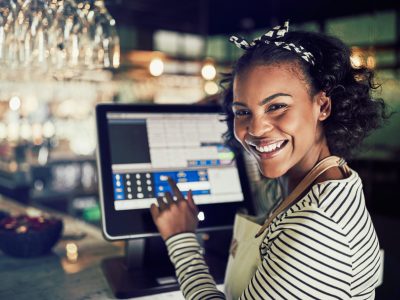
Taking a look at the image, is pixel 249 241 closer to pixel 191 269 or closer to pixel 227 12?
pixel 191 269

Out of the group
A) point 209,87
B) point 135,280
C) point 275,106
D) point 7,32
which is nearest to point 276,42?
point 275,106

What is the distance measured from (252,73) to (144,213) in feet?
1.57

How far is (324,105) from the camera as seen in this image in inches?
36.3

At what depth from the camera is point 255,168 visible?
1.38m

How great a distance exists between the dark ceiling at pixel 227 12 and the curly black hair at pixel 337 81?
13.2 feet

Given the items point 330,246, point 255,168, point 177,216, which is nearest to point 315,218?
point 330,246

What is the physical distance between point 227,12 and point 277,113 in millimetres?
7050

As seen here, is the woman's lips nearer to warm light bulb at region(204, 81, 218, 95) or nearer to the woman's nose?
the woman's nose

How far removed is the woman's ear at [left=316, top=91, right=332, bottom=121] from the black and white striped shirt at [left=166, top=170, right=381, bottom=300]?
15cm

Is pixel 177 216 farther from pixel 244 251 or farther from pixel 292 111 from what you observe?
pixel 292 111

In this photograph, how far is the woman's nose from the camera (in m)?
0.88

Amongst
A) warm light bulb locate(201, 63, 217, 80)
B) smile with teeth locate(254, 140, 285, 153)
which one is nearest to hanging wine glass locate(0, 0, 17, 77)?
smile with teeth locate(254, 140, 285, 153)

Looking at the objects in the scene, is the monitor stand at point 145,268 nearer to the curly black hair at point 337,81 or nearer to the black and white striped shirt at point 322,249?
the black and white striped shirt at point 322,249

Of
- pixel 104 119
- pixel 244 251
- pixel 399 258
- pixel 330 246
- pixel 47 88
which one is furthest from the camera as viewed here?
pixel 47 88
